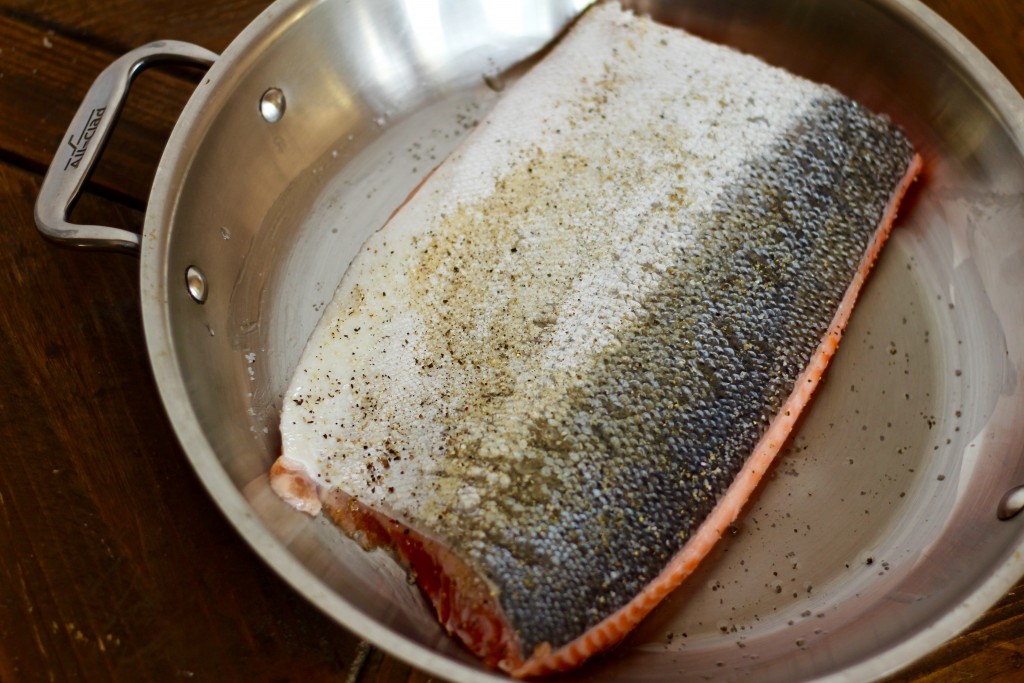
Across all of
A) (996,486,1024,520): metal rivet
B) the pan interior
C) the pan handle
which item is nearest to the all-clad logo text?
the pan handle

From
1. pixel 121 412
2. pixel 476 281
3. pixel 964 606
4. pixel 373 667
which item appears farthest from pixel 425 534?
pixel 964 606

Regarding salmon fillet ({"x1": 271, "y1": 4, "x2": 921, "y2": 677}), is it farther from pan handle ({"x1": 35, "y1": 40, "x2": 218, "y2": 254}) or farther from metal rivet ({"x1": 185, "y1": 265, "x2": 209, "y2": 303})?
pan handle ({"x1": 35, "y1": 40, "x2": 218, "y2": 254})

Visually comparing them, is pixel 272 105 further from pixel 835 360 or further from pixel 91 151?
pixel 835 360

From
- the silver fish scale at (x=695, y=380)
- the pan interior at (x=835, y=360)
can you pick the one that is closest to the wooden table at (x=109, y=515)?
the pan interior at (x=835, y=360)

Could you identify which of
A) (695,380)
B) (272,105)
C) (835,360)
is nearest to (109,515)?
(272,105)

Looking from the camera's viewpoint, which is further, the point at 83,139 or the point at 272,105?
the point at 272,105

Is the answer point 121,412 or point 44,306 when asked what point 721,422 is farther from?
point 44,306
